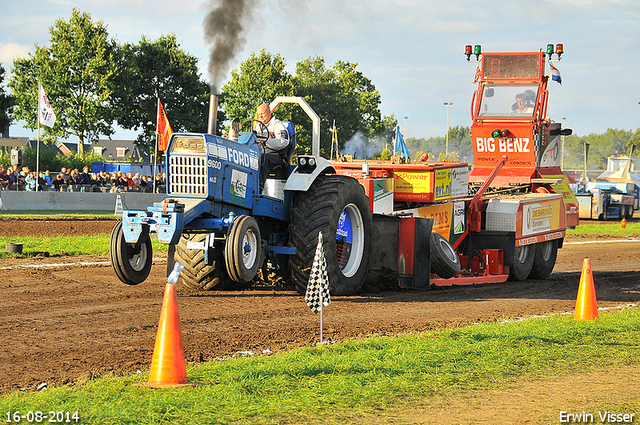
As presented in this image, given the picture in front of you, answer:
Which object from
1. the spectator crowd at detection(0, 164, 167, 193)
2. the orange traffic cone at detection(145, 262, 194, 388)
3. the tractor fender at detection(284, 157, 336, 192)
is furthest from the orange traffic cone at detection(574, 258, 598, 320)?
the spectator crowd at detection(0, 164, 167, 193)

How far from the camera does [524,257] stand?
12.7 m

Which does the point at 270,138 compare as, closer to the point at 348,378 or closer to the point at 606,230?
the point at 348,378

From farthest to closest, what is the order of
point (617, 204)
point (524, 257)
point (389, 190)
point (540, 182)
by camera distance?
point (617, 204)
point (540, 182)
point (524, 257)
point (389, 190)

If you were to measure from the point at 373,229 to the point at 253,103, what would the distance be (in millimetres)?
41661

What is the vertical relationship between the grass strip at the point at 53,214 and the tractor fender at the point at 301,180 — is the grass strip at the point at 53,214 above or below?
below

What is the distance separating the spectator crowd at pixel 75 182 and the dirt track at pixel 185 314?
50.4 feet

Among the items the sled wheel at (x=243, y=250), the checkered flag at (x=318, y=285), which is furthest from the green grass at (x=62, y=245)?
the checkered flag at (x=318, y=285)

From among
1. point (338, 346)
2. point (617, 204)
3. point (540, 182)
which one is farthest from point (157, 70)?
point (338, 346)

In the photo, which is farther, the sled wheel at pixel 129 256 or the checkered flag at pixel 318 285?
the sled wheel at pixel 129 256

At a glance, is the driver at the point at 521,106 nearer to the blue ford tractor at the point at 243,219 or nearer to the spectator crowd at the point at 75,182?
the blue ford tractor at the point at 243,219

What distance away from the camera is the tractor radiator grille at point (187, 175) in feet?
25.9

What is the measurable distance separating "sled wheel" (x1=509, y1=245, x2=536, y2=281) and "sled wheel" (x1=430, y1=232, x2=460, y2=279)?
82.1 inches

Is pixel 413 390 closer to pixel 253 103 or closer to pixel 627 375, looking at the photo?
pixel 627 375

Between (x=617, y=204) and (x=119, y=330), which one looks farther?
(x=617, y=204)
